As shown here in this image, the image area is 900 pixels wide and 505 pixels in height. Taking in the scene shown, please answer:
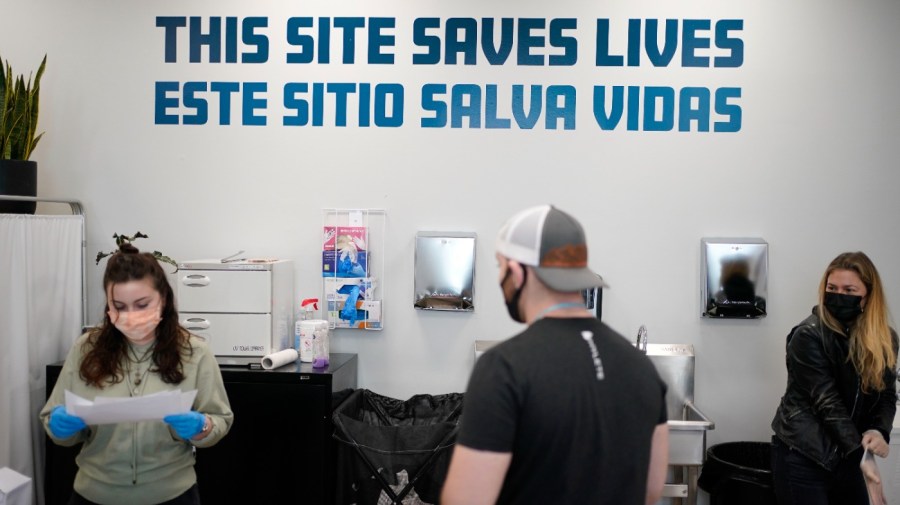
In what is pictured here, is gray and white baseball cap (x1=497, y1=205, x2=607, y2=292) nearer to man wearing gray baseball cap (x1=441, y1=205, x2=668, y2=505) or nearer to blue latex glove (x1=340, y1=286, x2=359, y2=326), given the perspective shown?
man wearing gray baseball cap (x1=441, y1=205, x2=668, y2=505)

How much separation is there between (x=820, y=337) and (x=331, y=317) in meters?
2.17

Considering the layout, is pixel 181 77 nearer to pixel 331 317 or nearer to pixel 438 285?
pixel 331 317

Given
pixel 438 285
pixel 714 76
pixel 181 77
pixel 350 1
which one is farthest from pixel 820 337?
pixel 181 77

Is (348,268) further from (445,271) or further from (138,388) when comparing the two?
(138,388)

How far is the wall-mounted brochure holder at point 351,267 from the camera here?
12.5ft

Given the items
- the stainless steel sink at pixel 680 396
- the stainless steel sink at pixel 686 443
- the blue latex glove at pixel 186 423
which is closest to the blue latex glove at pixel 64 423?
the blue latex glove at pixel 186 423

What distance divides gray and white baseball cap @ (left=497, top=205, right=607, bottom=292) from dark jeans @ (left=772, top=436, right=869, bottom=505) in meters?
1.82

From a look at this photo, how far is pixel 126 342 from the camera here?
7.73 ft

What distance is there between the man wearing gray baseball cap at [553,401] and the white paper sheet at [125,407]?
0.97m

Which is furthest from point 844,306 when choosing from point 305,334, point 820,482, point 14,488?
point 14,488

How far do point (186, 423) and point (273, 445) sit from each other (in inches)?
46.7

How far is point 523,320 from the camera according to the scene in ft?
5.39

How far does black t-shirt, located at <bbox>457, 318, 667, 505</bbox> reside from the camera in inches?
57.9

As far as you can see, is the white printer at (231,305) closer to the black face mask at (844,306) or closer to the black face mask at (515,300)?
the black face mask at (515,300)
